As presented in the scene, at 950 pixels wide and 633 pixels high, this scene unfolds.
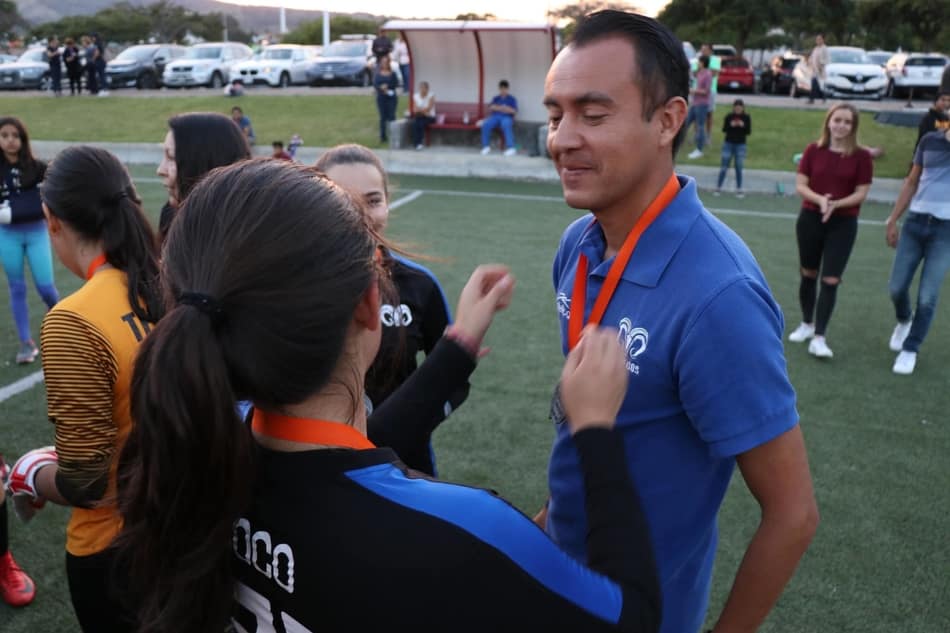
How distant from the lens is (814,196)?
21.8 feet

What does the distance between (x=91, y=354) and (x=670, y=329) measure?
1688mm

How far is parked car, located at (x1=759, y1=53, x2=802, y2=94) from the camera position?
95.2ft

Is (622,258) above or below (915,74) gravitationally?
below

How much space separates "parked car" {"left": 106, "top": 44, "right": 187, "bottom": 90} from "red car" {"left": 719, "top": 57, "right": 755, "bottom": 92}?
21031 millimetres

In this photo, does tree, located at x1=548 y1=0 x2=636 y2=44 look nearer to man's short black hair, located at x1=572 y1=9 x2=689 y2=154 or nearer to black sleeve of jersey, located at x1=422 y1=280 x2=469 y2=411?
man's short black hair, located at x1=572 y1=9 x2=689 y2=154

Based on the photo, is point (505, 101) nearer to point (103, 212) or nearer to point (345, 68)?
point (345, 68)

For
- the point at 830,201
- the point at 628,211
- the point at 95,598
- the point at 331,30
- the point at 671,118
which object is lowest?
the point at 95,598

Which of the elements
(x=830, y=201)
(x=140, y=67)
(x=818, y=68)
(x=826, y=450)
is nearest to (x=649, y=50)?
(x=826, y=450)

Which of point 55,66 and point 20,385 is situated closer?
point 20,385

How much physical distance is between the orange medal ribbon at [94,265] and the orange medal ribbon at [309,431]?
Answer: 1.57 metres

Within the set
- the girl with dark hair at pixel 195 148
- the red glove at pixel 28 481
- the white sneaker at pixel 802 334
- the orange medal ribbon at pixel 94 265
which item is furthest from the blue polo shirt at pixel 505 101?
the red glove at pixel 28 481

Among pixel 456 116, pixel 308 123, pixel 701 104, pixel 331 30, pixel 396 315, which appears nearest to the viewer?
pixel 396 315

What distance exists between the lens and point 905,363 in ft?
21.7

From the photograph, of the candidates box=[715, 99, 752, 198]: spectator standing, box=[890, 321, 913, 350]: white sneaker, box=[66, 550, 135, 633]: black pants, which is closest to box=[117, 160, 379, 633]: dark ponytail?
box=[66, 550, 135, 633]: black pants
